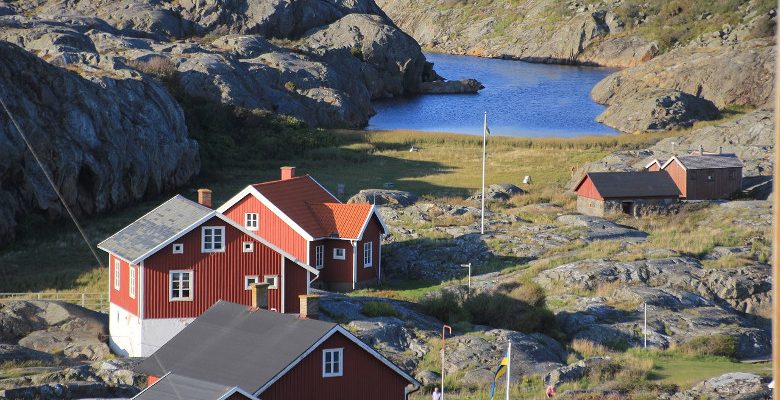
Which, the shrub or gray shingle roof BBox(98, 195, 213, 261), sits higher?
the shrub

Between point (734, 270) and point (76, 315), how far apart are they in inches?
1017

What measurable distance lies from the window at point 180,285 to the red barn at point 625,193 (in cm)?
3008

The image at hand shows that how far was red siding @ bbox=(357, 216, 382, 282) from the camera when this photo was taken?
56.4 m

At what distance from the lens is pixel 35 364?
133ft

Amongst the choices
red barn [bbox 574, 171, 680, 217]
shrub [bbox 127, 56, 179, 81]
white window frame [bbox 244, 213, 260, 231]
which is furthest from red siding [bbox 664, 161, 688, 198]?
shrub [bbox 127, 56, 179, 81]

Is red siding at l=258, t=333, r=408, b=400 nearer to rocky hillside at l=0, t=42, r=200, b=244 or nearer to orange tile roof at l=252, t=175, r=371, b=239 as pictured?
orange tile roof at l=252, t=175, r=371, b=239

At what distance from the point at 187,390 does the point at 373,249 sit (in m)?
25.8

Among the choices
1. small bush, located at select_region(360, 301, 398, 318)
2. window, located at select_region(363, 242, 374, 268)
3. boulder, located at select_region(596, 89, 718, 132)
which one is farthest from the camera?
boulder, located at select_region(596, 89, 718, 132)

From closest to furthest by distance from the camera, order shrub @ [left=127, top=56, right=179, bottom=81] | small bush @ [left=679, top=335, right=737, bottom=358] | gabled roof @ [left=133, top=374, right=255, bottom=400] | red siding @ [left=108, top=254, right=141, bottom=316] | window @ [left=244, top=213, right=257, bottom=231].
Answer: gabled roof @ [left=133, top=374, right=255, bottom=400] < red siding @ [left=108, top=254, right=141, bottom=316] < small bush @ [left=679, top=335, right=737, bottom=358] < window @ [left=244, top=213, right=257, bottom=231] < shrub @ [left=127, top=56, right=179, bottom=81]

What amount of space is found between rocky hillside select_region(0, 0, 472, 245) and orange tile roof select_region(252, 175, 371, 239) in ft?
46.8

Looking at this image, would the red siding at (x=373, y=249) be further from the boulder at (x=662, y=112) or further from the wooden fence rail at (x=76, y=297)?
the boulder at (x=662, y=112)

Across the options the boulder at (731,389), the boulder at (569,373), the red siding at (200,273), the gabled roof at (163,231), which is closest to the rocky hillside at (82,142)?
the gabled roof at (163,231)

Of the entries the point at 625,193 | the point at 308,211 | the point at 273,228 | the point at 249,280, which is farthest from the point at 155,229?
the point at 625,193

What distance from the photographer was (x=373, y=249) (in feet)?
188
